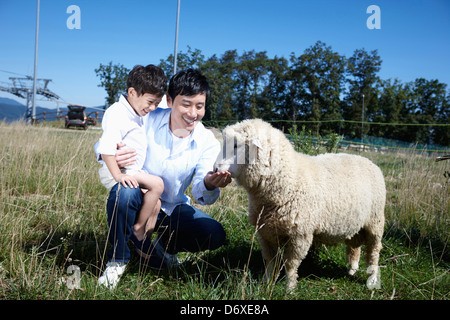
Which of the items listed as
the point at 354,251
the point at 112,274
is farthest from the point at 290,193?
the point at 112,274

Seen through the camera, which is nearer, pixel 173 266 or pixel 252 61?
pixel 173 266

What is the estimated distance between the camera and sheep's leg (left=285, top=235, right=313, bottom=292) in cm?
228

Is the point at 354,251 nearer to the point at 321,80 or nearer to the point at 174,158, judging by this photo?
the point at 174,158

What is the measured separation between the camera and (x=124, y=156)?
1957 millimetres

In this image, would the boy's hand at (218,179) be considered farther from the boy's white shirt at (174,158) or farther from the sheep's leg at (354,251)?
the sheep's leg at (354,251)

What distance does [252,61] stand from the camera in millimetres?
15359

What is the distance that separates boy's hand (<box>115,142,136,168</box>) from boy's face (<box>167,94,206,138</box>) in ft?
1.47

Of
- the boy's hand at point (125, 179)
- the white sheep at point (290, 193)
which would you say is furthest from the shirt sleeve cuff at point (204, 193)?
the boy's hand at point (125, 179)

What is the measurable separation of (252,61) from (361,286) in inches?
564

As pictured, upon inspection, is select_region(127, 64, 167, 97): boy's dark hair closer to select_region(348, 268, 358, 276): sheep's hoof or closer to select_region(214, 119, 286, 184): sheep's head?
select_region(214, 119, 286, 184): sheep's head

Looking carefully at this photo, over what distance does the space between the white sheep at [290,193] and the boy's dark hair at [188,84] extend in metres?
0.36

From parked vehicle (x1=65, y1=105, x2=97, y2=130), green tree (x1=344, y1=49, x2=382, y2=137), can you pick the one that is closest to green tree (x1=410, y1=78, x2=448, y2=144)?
green tree (x1=344, y1=49, x2=382, y2=137)
